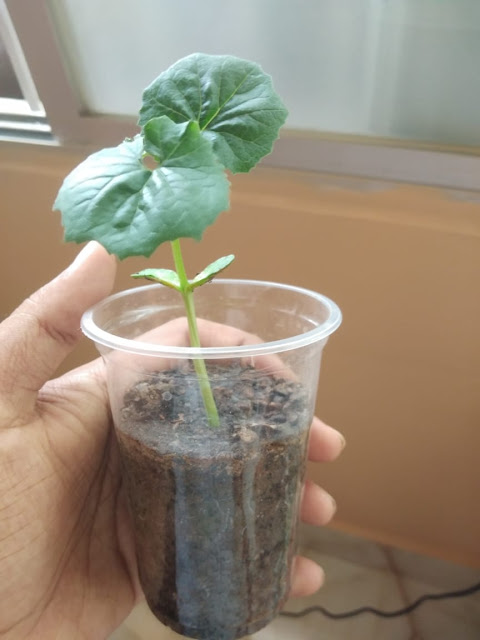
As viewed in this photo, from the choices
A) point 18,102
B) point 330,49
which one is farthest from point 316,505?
point 18,102

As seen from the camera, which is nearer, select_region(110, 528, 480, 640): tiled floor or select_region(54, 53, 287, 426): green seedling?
select_region(54, 53, 287, 426): green seedling

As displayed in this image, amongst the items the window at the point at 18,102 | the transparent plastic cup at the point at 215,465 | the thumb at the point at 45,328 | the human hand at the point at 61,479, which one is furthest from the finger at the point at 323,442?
the window at the point at 18,102

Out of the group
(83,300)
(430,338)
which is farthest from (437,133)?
(83,300)

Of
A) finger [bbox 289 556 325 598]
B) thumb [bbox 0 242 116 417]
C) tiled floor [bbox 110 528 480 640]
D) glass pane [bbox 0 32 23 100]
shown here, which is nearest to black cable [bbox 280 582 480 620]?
tiled floor [bbox 110 528 480 640]

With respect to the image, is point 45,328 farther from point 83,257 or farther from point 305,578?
point 305,578

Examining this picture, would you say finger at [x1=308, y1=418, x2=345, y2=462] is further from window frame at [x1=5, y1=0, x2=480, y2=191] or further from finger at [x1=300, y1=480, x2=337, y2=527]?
window frame at [x1=5, y1=0, x2=480, y2=191]

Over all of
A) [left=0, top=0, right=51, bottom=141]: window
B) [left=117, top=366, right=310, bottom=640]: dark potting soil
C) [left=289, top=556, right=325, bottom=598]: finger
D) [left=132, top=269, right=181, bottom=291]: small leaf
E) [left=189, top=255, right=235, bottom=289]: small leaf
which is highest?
[left=189, top=255, right=235, bottom=289]: small leaf
